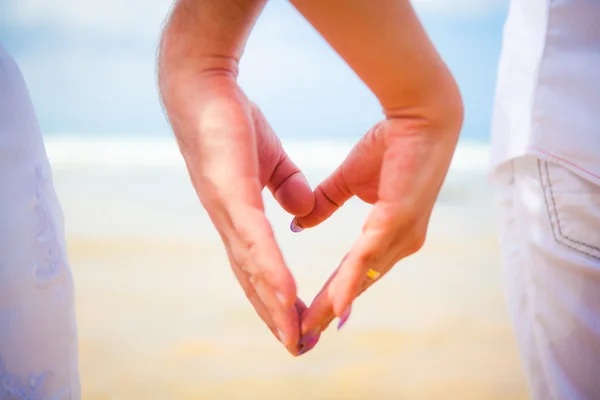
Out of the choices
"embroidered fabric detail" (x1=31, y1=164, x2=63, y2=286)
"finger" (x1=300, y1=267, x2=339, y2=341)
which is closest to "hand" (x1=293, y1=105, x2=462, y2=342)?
"finger" (x1=300, y1=267, x2=339, y2=341)

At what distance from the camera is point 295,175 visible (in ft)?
2.52

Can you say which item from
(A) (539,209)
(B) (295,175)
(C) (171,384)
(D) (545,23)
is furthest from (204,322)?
(D) (545,23)

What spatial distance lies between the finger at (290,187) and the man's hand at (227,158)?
21 cm

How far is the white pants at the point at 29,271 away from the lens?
0.61 metres

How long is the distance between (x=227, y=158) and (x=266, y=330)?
1292mm

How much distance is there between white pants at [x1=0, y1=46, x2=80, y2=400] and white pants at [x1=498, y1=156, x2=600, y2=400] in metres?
0.71

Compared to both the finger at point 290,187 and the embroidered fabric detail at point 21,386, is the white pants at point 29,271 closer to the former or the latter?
the embroidered fabric detail at point 21,386

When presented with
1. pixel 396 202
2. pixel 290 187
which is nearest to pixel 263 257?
pixel 396 202

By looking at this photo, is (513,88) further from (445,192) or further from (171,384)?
(445,192)

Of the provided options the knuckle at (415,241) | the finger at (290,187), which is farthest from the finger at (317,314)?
the finger at (290,187)

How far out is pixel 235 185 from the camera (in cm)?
50

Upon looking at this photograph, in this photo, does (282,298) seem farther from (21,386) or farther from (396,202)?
(21,386)

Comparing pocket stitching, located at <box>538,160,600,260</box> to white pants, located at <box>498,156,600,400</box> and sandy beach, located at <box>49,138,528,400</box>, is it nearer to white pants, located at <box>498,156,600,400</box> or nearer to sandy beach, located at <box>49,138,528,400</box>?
white pants, located at <box>498,156,600,400</box>

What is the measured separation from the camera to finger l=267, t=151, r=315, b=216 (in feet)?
2.49
